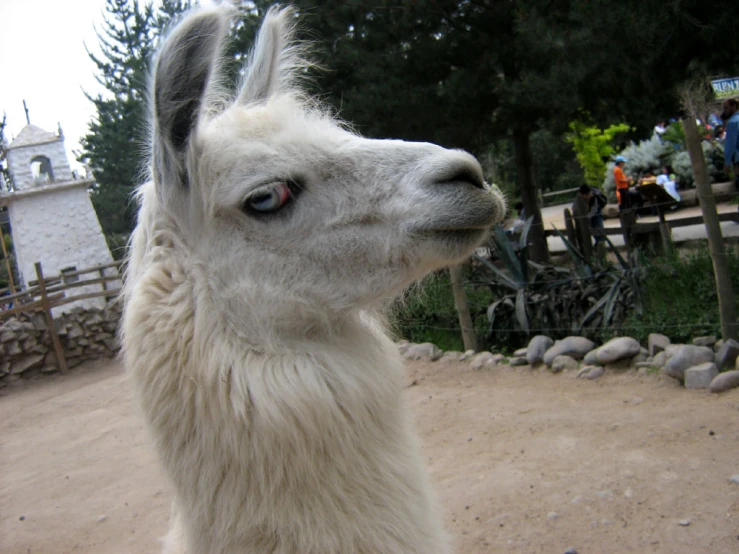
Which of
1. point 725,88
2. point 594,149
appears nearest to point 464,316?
point 725,88

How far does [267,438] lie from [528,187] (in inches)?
364

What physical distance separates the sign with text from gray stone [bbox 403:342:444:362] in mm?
7369

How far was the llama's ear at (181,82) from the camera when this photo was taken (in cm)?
174

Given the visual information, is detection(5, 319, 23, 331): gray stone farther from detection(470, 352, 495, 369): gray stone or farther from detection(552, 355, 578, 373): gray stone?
detection(552, 355, 578, 373): gray stone

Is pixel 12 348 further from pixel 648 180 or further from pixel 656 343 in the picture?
pixel 648 180

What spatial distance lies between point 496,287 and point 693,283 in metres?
2.15

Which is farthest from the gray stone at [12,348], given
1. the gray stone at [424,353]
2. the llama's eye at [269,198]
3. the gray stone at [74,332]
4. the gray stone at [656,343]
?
the llama's eye at [269,198]

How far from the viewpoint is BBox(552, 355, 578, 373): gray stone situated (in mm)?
5977

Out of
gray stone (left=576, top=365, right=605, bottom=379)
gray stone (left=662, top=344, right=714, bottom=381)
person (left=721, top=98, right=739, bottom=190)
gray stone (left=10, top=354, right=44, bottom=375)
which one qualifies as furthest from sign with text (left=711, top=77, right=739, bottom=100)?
gray stone (left=10, top=354, right=44, bottom=375)

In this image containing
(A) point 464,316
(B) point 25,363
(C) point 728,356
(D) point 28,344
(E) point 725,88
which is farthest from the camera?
(D) point 28,344

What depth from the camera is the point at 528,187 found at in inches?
407

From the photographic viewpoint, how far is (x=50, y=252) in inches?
755

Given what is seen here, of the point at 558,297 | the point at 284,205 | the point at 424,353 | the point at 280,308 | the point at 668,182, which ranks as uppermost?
the point at 284,205

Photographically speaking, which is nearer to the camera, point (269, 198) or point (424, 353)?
point (269, 198)
